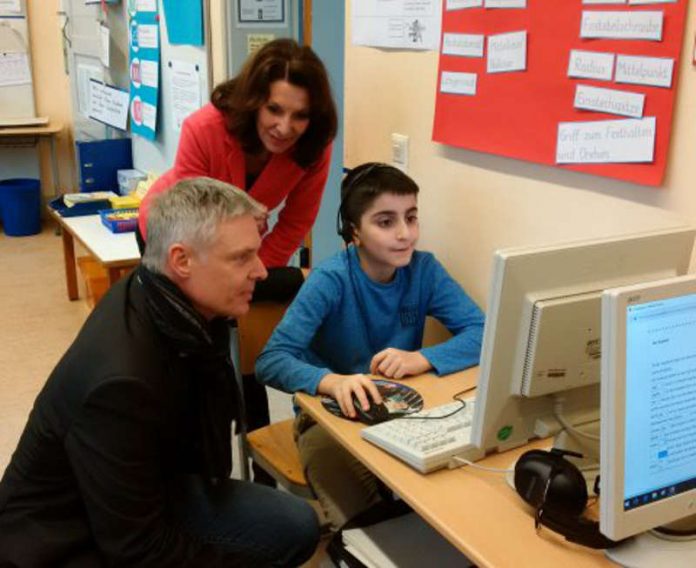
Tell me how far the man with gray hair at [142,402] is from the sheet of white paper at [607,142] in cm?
69

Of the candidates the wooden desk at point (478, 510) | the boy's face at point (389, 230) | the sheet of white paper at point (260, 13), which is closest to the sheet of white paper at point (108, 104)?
the sheet of white paper at point (260, 13)

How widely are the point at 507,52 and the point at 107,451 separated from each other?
1.24 m

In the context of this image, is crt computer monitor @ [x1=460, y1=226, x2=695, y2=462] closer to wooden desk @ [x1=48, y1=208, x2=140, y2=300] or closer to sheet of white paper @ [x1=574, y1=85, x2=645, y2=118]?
sheet of white paper @ [x1=574, y1=85, x2=645, y2=118]

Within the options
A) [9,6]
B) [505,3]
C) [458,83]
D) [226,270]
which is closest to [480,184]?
[458,83]

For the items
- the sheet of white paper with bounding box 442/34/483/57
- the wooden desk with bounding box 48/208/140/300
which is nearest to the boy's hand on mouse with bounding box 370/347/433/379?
the sheet of white paper with bounding box 442/34/483/57

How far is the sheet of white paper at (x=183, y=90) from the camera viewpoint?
355cm

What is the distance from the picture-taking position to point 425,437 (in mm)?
1381

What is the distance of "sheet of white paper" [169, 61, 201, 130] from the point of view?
355 cm

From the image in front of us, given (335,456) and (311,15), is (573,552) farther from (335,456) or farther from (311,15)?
(311,15)

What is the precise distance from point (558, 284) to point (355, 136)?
4.80 ft

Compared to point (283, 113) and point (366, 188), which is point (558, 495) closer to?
point (366, 188)

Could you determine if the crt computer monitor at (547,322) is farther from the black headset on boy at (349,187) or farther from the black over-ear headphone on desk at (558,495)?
the black headset on boy at (349,187)

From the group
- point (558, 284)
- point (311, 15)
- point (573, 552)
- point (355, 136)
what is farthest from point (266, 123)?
point (311, 15)

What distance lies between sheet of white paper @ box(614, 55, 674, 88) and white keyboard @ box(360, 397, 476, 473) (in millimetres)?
724
